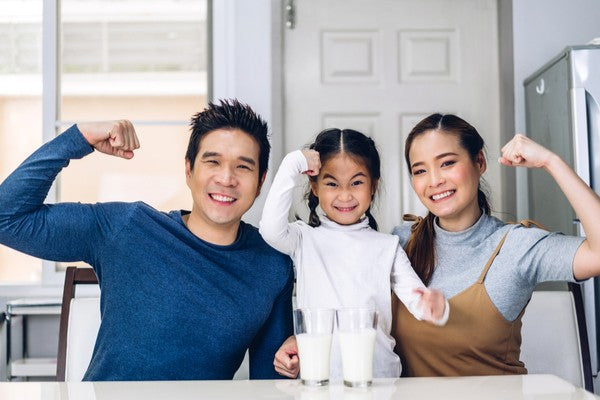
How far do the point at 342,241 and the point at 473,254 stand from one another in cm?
33

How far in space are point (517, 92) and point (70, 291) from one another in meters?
2.30

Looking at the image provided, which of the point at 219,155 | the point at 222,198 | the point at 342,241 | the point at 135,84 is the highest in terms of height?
the point at 135,84

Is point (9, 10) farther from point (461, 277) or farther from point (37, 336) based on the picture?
point (461, 277)

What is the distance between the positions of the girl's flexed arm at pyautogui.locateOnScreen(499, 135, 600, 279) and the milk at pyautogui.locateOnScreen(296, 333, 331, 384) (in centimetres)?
68

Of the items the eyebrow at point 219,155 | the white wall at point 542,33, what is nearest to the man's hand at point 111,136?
the eyebrow at point 219,155

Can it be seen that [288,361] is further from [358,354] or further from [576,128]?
[576,128]

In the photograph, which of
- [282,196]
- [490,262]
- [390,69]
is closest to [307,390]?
[282,196]

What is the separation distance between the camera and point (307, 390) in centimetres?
113

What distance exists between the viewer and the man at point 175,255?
1534mm

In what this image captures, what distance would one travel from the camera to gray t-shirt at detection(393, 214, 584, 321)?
61.0 inches

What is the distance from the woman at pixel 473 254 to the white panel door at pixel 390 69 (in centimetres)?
161

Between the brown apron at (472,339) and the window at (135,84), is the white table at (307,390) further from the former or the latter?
the window at (135,84)

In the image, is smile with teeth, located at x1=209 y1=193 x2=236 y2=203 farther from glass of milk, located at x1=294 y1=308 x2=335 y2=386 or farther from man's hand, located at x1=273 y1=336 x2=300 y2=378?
glass of milk, located at x1=294 y1=308 x2=335 y2=386

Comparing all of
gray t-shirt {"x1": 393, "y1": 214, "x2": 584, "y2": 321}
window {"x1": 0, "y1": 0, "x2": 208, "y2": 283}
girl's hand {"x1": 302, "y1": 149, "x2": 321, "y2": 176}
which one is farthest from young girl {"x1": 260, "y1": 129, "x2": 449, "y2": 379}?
window {"x1": 0, "y1": 0, "x2": 208, "y2": 283}
